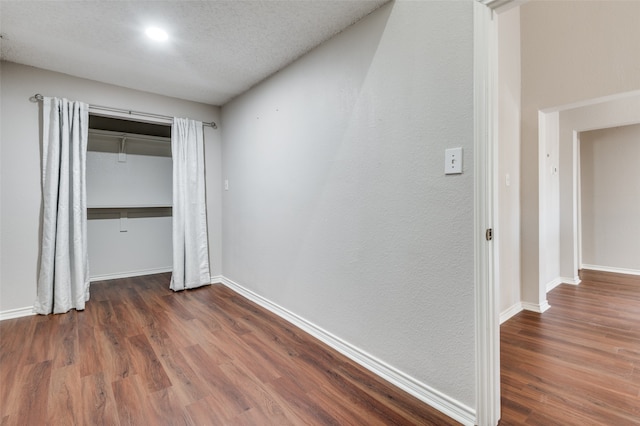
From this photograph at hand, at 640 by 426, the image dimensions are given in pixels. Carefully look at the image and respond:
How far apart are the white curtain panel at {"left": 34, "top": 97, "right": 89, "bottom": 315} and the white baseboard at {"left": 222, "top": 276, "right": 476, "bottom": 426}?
2.13 meters

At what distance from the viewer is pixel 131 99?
3.41 meters

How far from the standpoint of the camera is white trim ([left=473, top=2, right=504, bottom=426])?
1426 mm

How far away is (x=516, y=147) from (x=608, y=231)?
3026 mm

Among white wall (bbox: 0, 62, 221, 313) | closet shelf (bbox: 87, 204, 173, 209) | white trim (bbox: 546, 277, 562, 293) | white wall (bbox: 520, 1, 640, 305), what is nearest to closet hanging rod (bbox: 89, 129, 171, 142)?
closet shelf (bbox: 87, 204, 173, 209)

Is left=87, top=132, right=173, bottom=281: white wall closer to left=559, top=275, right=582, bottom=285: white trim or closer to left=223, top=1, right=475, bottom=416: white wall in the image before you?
left=223, top=1, right=475, bottom=416: white wall

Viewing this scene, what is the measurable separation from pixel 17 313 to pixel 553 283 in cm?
590

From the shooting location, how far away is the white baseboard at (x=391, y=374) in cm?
153

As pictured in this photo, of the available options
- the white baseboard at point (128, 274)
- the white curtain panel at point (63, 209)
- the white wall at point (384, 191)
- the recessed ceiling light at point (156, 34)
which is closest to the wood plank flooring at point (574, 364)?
the white wall at point (384, 191)

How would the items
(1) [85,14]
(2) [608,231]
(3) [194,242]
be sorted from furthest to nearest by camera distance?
(2) [608,231] < (3) [194,242] < (1) [85,14]

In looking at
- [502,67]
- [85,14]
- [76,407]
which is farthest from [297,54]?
[76,407]

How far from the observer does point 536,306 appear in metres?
3.04

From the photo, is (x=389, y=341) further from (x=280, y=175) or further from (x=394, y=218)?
(x=280, y=175)

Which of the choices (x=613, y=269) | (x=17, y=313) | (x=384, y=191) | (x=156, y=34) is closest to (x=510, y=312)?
(x=384, y=191)

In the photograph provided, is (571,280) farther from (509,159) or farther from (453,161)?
(453,161)
